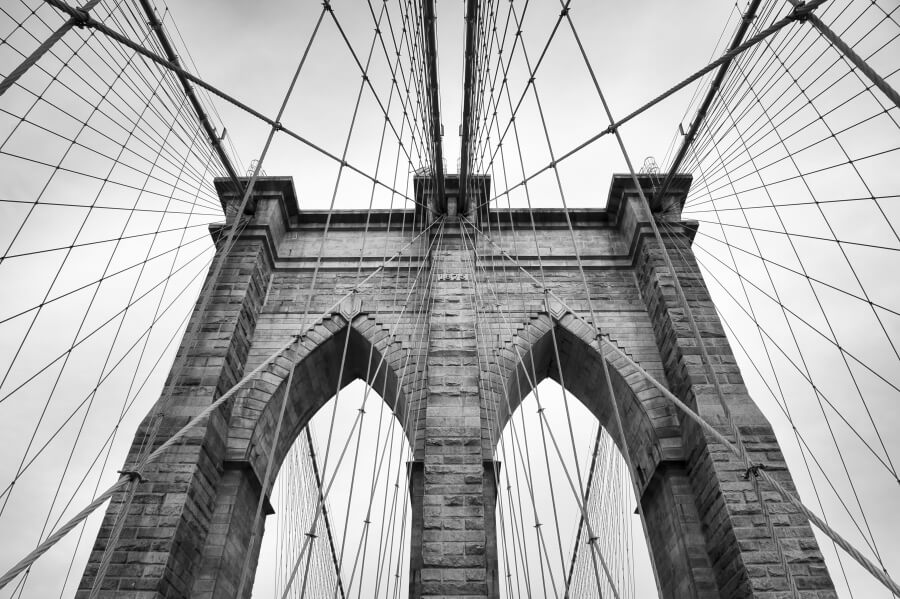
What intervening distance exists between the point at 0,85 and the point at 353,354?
6318 mm

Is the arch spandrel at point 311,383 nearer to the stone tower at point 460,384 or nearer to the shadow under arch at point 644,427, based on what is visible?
the stone tower at point 460,384

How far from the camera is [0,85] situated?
13.2 feet

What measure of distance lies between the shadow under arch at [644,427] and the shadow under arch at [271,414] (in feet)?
6.30

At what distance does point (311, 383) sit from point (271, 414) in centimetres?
95

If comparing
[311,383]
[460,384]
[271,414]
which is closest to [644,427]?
[460,384]

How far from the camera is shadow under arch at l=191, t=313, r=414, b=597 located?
7.39 meters

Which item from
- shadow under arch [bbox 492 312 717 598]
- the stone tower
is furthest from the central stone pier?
shadow under arch [bbox 492 312 717 598]

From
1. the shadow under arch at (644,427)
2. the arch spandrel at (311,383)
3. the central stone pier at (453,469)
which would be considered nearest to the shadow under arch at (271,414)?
the arch spandrel at (311,383)

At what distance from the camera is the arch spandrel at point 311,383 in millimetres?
8281

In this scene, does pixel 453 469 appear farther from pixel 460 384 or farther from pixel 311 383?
pixel 311 383

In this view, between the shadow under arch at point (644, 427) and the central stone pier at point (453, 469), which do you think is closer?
the central stone pier at point (453, 469)

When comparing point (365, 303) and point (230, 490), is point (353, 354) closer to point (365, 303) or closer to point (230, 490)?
point (365, 303)

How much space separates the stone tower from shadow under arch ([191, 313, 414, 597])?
0.03m

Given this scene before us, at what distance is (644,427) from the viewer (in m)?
8.41
